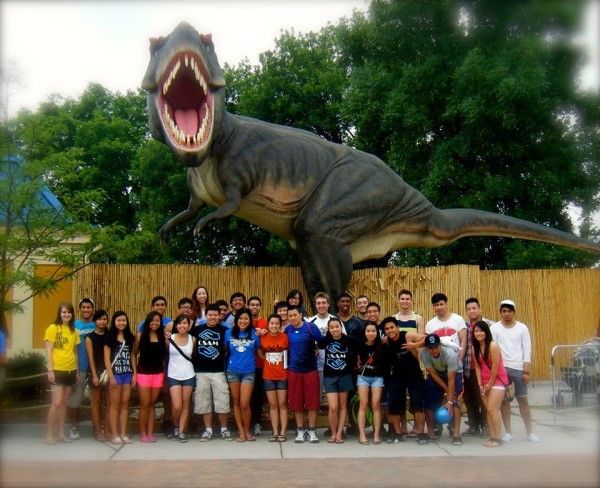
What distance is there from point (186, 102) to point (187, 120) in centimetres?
21

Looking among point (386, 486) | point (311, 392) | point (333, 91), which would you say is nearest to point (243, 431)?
point (311, 392)

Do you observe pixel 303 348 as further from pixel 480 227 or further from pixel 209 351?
pixel 480 227

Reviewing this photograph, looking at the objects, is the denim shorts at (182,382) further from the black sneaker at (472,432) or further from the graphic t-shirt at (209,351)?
the black sneaker at (472,432)

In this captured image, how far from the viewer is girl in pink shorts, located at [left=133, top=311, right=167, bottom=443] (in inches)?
296

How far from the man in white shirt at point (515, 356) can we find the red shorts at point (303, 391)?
2.00 metres

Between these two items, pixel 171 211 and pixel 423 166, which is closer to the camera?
pixel 423 166

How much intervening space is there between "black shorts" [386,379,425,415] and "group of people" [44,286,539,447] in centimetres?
1

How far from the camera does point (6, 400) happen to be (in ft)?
28.0

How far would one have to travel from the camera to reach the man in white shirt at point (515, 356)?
304 inches

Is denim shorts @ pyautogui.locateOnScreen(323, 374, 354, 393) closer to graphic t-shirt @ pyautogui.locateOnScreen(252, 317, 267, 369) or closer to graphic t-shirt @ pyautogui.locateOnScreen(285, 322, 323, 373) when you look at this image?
graphic t-shirt @ pyautogui.locateOnScreen(285, 322, 323, 373)

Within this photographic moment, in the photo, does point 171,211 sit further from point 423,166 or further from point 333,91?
point 423,166

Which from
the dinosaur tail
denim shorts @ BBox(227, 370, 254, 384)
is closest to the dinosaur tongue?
denim shorts @ BBox(227, 370, 254, 384)

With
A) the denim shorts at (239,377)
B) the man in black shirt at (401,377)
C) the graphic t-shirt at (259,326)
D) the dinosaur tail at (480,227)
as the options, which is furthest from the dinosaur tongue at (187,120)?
the dinosaur tail at (480,227)

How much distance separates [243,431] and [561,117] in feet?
37.5
